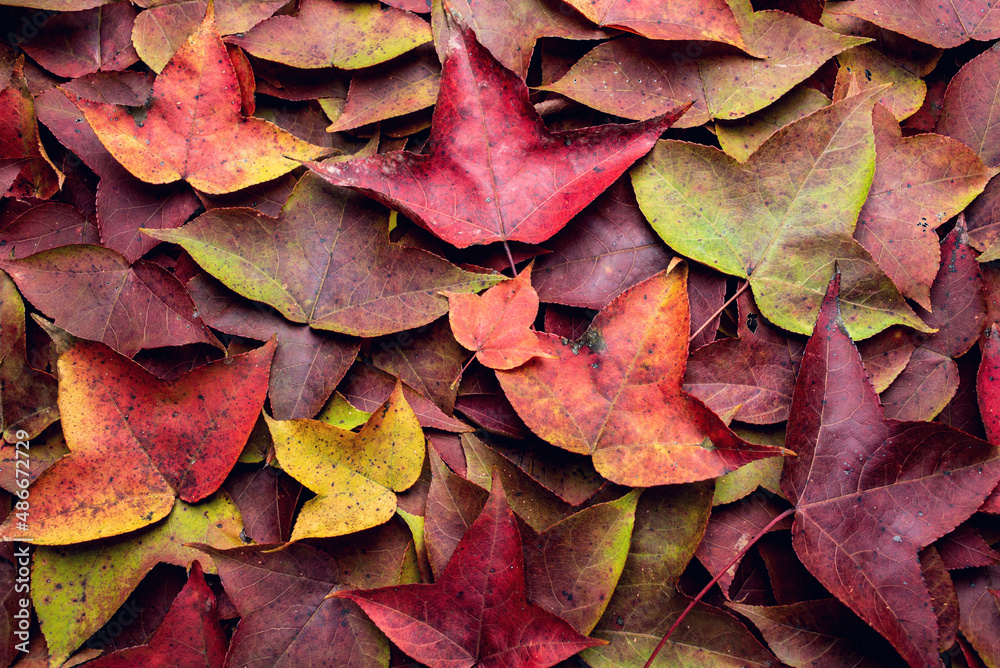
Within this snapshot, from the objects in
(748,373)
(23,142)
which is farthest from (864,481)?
(23,142)

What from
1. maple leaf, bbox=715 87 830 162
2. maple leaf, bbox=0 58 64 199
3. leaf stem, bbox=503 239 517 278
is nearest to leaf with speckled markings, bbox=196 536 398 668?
leaf stem, bbox=503 239 517 278

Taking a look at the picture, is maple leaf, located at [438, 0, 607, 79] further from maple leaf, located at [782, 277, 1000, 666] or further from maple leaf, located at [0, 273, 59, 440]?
→ maple leaf, located at [0, 273, 59, 440]

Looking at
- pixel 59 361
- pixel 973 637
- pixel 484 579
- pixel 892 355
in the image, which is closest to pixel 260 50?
pixel 59 361

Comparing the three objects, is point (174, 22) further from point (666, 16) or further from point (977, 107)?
point (977, 107)

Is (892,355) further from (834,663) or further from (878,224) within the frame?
(834,663)

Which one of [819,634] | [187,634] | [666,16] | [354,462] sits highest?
[666,16]

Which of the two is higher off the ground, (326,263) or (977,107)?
(977,107)

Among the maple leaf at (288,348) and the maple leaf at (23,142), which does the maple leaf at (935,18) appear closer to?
the maple leaf at (288,348)
